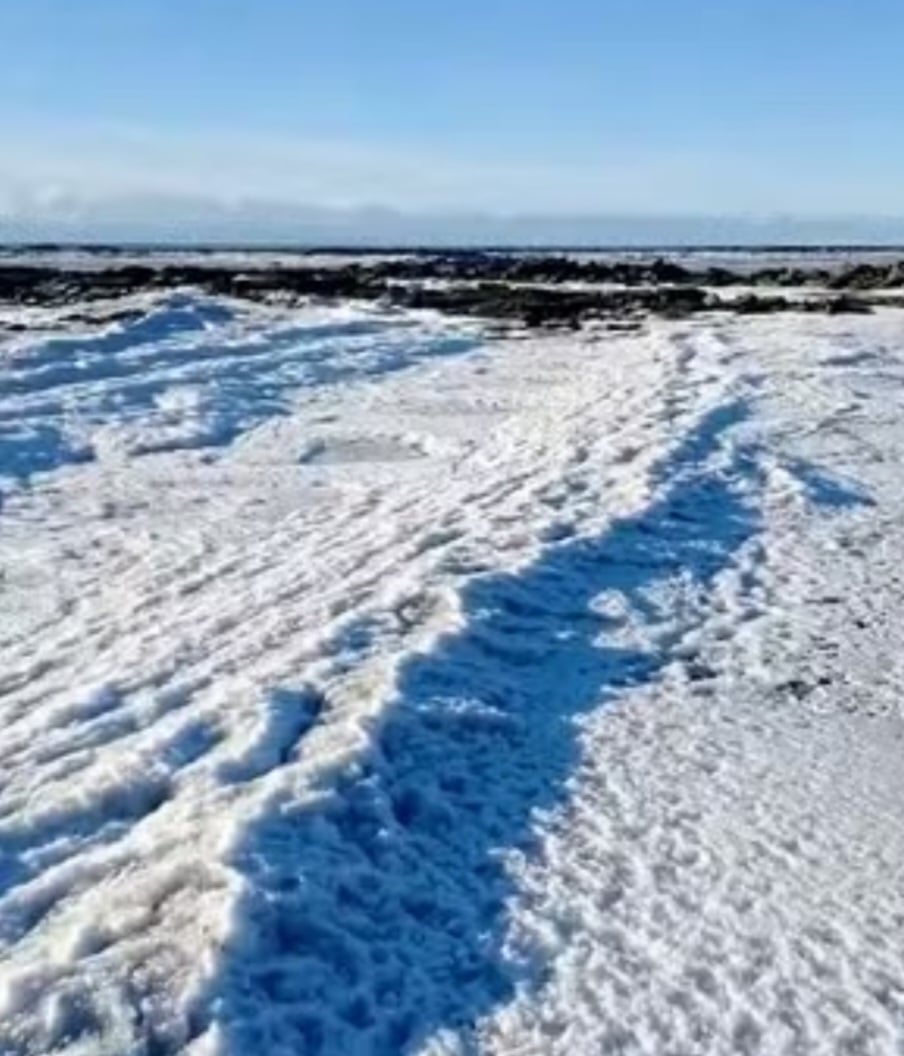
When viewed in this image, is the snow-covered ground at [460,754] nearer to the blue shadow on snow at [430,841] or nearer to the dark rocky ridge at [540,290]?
the blue shadow on snow at [430,841]

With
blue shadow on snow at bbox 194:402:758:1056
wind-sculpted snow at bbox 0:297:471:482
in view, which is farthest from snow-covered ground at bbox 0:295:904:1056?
wind-sculpted snow at bbox 0:297:471:482

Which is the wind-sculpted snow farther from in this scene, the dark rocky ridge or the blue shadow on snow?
the blue shadow on snow

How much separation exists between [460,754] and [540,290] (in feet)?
141

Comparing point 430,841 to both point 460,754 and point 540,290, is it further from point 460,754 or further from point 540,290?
point 540,290

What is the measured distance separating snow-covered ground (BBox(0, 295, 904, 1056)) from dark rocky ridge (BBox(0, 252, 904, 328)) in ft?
74.3

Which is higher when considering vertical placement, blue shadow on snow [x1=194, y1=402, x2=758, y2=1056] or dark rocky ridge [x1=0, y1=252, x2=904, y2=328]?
blue shadow on snow [x1=194, y1=402, x2=758, y2=1056]

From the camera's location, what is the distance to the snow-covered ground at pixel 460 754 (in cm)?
480

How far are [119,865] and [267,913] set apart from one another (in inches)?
28.4

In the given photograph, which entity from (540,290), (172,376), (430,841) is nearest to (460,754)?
(430,841)

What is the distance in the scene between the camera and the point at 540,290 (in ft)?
160

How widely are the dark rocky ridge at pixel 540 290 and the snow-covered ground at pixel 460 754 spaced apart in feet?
74.3

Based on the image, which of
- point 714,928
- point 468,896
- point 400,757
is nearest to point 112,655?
point 400,757

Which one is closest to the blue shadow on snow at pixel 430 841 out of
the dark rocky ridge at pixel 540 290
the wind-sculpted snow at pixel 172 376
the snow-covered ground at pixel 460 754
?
the snow-covered ground at pixel 460 754

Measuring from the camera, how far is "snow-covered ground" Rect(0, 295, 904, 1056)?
4.80 metres
